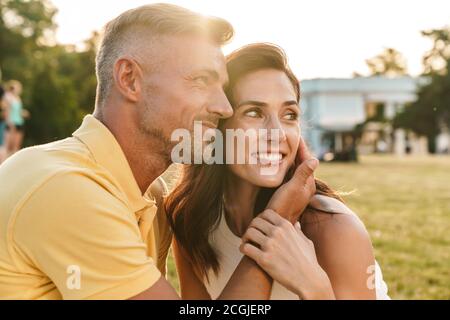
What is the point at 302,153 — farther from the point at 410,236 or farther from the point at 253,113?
the point at 410,236

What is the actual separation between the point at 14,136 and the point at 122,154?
49.1ft

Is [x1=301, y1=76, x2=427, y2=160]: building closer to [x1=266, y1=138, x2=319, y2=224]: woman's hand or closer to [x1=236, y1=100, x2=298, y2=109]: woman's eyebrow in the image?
[x1=236, y1=100, x2=298, y2=109]: woman's eyebrow

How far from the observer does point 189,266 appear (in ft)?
11.8

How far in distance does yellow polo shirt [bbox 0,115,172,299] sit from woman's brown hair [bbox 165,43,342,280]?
125 cm

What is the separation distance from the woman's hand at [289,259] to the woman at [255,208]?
13 mm

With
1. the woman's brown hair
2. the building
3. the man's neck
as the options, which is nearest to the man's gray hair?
the man's neck

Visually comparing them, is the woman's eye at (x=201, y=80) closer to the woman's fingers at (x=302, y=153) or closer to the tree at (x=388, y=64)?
the woman's fingers at (x=302, y=153)

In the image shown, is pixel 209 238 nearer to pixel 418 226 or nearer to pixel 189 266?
pixel 189 266

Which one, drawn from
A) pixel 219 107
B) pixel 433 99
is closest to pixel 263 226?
pixel 219 107

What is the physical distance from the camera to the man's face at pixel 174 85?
2730 millimetres

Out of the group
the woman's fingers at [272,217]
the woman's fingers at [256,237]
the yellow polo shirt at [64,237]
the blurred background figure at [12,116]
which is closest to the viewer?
the yellow polo shirt at [64,237]

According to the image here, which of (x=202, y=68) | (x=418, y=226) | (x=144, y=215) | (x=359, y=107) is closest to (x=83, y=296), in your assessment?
(x=144, y=215)

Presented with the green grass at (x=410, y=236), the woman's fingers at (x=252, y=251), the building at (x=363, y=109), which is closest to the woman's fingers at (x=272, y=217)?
the woman's fingers at (x=252, y=251)

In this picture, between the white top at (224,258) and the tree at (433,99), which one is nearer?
the white top at (224,258)
